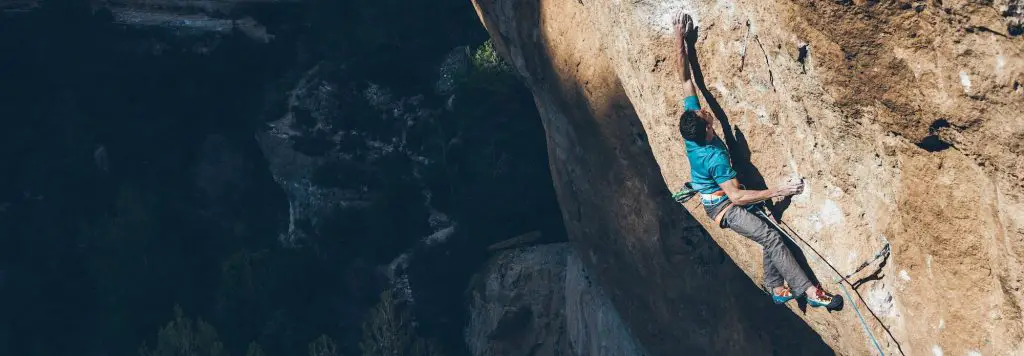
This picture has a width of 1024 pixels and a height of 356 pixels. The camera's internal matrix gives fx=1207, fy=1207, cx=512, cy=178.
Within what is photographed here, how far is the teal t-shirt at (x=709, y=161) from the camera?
10117mm

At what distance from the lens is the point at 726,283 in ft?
44.2

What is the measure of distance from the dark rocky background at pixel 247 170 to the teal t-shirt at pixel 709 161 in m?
13.3

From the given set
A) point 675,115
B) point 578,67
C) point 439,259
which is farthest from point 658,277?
point 439,259

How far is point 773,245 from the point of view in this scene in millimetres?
10312

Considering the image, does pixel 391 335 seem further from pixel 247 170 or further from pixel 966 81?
pixel 966 81

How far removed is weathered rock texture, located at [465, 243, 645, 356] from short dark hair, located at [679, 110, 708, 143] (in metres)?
10.1

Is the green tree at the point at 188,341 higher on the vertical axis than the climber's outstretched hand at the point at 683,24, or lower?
lower

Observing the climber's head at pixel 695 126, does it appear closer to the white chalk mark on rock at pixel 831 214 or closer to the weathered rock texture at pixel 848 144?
the weathered rock texture at pixel 848 144

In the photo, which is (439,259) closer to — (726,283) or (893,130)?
(726,283)

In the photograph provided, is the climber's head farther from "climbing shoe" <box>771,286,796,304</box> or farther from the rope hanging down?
"climbing shoe" <box>771,286,796,304</box>

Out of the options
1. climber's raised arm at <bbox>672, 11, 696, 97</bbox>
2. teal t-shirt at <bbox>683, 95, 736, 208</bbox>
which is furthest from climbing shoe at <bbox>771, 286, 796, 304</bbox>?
climber's raised arm at <bbox>672, 11, 696, 97</bbox>

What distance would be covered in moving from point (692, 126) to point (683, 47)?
2.20 feet

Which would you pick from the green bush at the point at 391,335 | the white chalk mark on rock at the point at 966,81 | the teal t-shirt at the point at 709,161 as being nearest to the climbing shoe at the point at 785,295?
the teal t-shirt at the point at 709,161

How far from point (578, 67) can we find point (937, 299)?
260 inches
